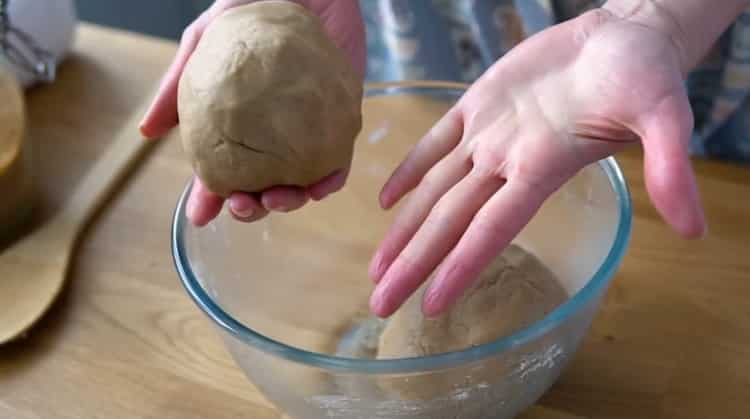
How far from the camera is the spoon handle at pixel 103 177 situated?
953 mm

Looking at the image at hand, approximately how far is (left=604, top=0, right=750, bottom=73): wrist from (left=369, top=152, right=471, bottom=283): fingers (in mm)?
165

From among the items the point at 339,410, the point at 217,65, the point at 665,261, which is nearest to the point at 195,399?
the point at 339,410

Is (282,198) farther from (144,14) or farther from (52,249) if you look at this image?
(144,14)

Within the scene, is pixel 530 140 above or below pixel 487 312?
above

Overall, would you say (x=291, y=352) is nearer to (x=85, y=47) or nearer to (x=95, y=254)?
(x=95, y=254)

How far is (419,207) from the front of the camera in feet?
2.26

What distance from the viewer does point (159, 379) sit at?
2.62 ft

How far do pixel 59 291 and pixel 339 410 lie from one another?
1.12ft

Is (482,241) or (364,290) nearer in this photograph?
(482,241)

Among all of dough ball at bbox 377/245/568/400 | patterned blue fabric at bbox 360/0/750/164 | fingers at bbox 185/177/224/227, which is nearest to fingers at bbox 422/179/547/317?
dough ball at bbox 377/245/568/400

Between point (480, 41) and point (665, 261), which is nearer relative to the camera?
point (665, 261)

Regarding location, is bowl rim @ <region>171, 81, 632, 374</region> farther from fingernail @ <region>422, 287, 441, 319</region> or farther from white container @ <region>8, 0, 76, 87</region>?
white container @ <region>8, 0, 76, 87</region>

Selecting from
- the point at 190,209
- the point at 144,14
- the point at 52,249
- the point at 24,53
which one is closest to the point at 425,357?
the point at 190,209

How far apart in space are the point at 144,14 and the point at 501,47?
90 centimetres
